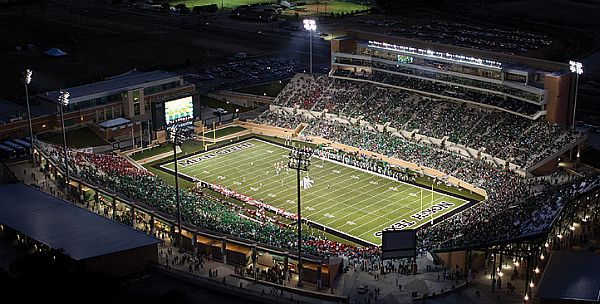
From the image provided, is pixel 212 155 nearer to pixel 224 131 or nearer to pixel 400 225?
pixel 224 131

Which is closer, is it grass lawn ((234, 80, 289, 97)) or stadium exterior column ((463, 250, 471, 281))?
stadium exterior column ((463, 250, 471, 281))

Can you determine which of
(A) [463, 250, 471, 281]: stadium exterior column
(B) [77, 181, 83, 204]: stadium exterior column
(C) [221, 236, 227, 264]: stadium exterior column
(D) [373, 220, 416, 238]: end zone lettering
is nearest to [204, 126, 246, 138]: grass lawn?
(B) [77, 181, 83, 204]: stadium exterior column

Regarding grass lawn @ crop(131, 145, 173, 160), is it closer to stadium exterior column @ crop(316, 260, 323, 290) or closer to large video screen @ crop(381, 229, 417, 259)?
stadium exterior column @ crop(316, 260, 323, 290)

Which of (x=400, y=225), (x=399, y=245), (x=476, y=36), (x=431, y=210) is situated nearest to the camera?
(x=399, y=245)

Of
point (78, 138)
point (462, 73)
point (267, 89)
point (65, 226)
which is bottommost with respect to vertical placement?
point (78, 138)

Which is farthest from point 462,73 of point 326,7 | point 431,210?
point 326,7

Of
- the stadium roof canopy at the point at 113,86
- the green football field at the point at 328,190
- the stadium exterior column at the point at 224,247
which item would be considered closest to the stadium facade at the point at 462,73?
the green football field at the point at 328,190
